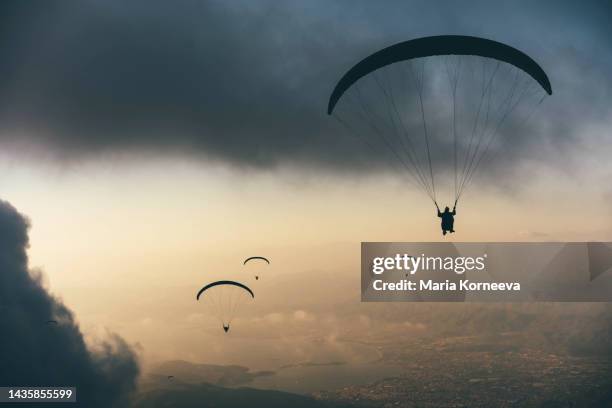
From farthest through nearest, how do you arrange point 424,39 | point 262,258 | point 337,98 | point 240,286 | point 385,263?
point 262,258
point 240,286
point 385,263
point 337,98
point 424,39

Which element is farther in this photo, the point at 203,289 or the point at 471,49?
the point at 203,289

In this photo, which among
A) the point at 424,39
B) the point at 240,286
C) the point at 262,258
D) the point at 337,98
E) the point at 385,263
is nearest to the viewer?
the point at 424,39

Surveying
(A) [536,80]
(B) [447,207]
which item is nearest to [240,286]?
(B) [447,207]

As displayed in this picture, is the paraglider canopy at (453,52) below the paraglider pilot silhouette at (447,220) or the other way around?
the other way around

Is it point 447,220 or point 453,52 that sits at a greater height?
point 453,52

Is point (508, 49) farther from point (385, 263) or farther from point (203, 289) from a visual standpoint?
point (203, 289)

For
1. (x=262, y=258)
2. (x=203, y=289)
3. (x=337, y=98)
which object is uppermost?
(x=337, y=98)

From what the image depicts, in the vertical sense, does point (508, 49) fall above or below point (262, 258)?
above

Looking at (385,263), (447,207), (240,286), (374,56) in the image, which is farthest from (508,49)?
(240,286)

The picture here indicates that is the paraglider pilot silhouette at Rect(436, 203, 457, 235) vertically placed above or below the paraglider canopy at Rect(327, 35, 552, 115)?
below
